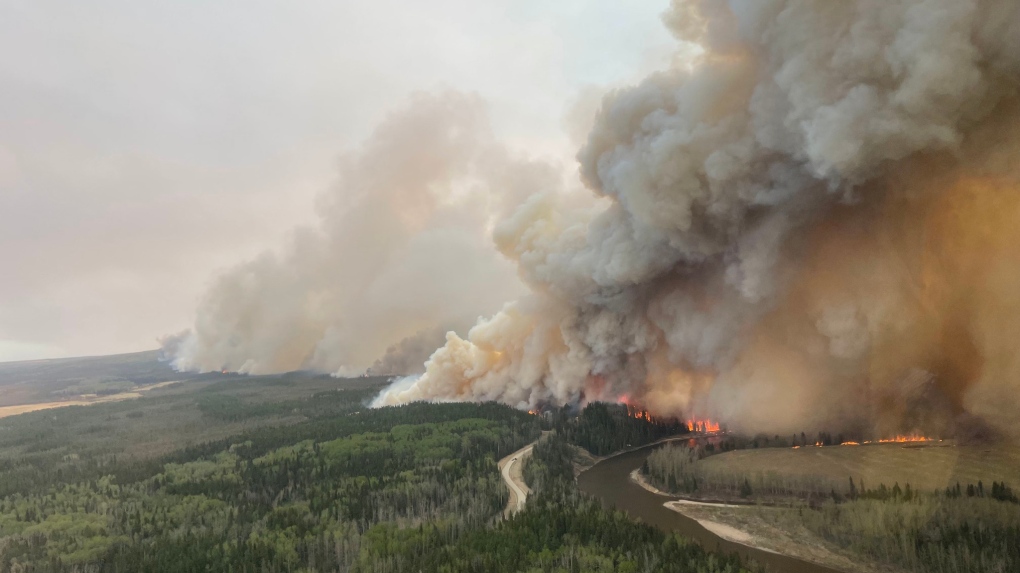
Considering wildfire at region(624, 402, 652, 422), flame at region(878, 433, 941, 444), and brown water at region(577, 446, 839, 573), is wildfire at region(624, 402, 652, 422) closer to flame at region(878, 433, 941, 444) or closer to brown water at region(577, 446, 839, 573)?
brown water at region(577, 446, 839, 573)

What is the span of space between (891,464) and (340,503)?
72681mm

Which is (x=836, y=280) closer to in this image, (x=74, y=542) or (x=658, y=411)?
(x=658, y=411)

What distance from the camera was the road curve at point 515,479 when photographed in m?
78.4

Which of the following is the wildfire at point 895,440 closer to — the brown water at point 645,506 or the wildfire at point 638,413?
the brown water at point 645,506

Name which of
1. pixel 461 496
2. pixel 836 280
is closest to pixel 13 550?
pixel 461 496

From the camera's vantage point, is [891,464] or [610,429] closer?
[891,464]

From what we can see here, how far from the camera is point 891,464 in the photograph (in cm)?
6919

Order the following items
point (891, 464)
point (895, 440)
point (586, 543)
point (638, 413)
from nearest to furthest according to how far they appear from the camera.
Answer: point (586, 543)
point (891, 464)
point (895, 440)
point (638, 413)

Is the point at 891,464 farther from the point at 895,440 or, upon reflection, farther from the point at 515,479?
the point at 515,479

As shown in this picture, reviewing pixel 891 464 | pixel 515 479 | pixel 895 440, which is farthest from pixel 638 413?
pixel 891 464

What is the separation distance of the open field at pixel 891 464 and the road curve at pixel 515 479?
26.9 metres

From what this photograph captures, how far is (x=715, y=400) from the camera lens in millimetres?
97250

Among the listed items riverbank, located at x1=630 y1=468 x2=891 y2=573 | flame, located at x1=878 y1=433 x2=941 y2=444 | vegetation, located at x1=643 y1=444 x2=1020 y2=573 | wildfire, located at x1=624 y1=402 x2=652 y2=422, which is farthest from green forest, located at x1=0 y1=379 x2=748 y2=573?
flame, located at x1=878 y1=433 x2=941 y2=444

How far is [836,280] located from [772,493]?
29.7m
